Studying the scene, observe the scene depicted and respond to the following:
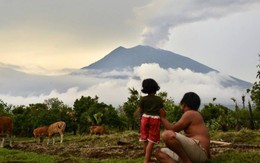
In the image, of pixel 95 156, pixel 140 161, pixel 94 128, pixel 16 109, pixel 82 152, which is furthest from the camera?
pixel 16 109

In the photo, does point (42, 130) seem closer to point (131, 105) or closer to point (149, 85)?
point (149, 85)

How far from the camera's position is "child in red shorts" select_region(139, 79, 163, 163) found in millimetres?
8680

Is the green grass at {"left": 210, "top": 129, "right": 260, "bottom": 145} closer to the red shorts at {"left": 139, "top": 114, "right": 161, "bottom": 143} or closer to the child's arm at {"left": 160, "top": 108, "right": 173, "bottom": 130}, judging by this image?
the red shorts at {"left": 139, "top": 114, "right": 161, "bottom": 143}

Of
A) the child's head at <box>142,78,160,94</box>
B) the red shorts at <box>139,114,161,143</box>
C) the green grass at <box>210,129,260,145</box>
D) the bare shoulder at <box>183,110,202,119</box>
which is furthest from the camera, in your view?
the green grass at <box>210,129,260,145</box>

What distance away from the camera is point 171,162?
7.46 metres

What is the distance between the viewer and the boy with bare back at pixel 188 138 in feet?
23.8

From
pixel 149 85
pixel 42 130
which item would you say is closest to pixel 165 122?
pixel 149 85

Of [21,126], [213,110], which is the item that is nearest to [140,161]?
[213,110]

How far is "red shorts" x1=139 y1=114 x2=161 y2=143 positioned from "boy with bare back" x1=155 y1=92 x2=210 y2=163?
937mm

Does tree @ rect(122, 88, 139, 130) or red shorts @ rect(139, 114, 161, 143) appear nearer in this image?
red shorts @ rect(139, 114, 161, 143)

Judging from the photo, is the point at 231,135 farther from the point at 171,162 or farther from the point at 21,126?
the point at 21,126

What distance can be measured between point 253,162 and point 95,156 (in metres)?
7.34

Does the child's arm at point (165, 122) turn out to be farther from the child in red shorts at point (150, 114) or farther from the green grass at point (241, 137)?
the green grass at point (241, 137)

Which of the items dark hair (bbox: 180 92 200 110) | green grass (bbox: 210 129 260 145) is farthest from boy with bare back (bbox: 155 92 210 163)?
green grass (bbox: 210 129 260 145)
